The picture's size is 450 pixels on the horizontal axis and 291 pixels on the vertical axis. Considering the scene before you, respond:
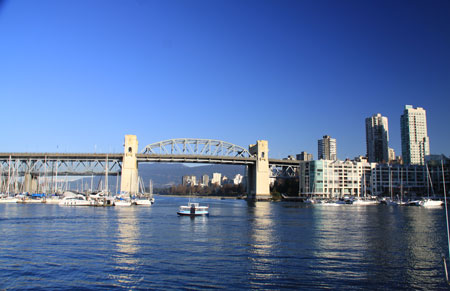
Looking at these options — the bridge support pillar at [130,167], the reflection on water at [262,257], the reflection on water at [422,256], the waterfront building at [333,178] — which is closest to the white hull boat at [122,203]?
the bridge support pillar at [130,167]

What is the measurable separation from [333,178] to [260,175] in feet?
89.1

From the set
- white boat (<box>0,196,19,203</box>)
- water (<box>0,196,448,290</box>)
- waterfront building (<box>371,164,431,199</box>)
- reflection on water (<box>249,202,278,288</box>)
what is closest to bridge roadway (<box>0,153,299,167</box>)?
white boat (<box>0,196,19,203</box>)

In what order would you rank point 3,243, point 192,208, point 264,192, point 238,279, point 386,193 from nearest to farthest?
point 238,279 < point 3,243 < point 192,208 < point 264,192 < point 386,193

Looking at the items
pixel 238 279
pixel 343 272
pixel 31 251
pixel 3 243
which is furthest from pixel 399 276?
pixel 3 243

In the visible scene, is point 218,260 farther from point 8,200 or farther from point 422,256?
point 8,200

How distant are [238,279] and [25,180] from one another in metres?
112

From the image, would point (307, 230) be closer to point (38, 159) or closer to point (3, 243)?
point (3, 243)

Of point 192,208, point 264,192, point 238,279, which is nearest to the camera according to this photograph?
point 238,279

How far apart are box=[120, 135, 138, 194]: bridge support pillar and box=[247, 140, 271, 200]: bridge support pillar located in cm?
3724

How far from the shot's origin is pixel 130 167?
360 ft

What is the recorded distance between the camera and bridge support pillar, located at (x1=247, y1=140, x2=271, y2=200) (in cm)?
11931

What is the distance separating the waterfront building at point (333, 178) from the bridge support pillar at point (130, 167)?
57.2 metres

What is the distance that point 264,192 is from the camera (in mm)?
119938

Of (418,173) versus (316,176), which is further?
(418,173)
